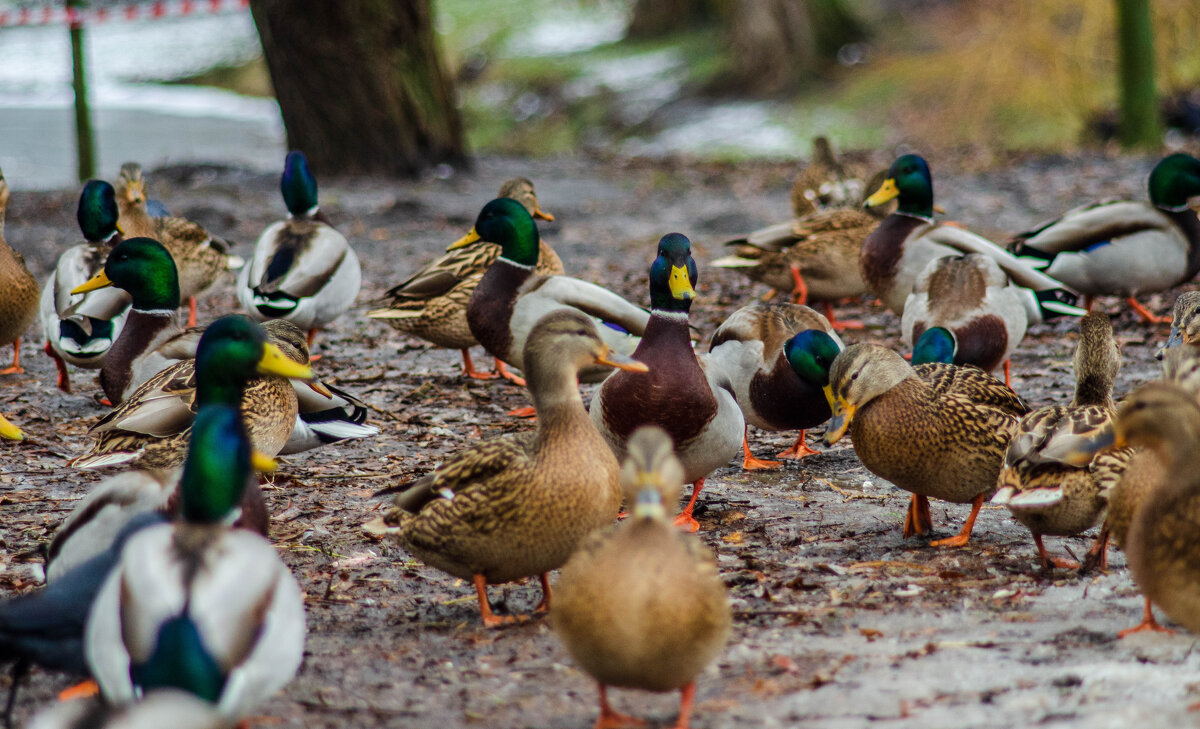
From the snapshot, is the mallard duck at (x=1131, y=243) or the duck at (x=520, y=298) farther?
the mallard duck at (x=1131, y=243)

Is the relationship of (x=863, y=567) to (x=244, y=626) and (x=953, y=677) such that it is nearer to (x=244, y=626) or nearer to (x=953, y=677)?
(x=953, y=677)

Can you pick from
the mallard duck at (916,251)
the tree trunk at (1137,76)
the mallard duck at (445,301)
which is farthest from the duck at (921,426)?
the tree trunk at (1137,76)

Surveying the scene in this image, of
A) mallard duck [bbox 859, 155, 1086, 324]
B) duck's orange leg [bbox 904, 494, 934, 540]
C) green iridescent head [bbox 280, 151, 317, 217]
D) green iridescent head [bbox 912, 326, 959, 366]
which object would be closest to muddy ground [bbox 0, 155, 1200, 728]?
duck's orange leg [bbox 904, 494, 934, 540]

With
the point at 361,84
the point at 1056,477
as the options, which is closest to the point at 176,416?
the point at 1056,477

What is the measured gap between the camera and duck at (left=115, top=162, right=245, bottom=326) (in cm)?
746

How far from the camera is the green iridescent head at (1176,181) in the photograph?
759 centimetres

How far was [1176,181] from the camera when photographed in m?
7.60

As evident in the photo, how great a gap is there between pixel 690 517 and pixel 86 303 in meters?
3.29

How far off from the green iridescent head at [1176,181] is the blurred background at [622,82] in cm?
627

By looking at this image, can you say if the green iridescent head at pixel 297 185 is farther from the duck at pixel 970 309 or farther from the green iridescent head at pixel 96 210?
the duck at pixel 970 309

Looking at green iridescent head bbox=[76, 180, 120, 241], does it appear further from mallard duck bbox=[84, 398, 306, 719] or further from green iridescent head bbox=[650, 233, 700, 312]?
mallard duck bbox=[84, 398, 306, 719]

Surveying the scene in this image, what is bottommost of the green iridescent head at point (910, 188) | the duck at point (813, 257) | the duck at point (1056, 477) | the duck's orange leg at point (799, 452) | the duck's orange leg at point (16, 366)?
the duck's orange leg at point (799, 452)

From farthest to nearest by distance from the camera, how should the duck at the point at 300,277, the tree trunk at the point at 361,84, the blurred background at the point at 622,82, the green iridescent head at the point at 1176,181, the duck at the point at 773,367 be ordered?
the blurred background at the point at 622,82
the tree trunk at the point at 361,84
the green iridescent head at the point at 1176,181
the duck at the point at 300,277
the duck at the point at 773,367

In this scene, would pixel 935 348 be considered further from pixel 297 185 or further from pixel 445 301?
pixel 297 185
